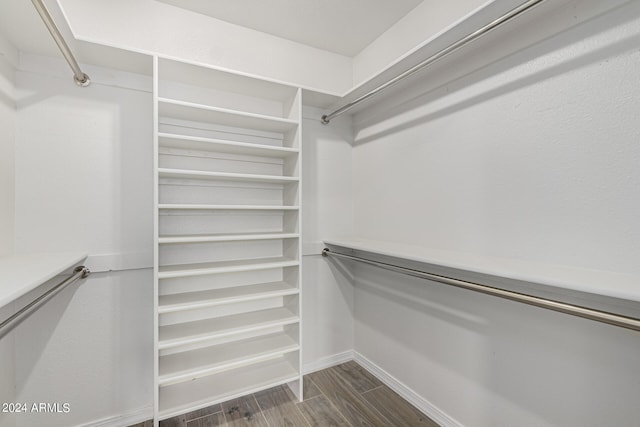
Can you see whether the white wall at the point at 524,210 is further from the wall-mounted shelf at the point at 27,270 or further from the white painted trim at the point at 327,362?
the wall-mounted shelf at the point at 27,270

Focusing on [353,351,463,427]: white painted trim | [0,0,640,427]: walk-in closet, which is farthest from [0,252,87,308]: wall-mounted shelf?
[353,351,463,427]: white painted trim

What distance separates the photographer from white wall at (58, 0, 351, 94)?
154 centimetres

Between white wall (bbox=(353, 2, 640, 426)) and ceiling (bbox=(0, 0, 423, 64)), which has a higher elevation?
ceiling (bbox=(0, 0, 423, 64))

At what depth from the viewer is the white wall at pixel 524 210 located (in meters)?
0.96

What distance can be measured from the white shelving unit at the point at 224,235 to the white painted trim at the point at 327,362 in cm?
27

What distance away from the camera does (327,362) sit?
2.20 m

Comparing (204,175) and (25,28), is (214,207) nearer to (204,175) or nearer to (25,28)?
(204,175)

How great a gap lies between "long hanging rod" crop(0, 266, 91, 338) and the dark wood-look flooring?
0.97m

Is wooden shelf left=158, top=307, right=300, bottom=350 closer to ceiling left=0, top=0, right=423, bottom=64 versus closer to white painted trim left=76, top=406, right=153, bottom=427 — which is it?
white painted trim left=76, top=406, right=153, bottom=427

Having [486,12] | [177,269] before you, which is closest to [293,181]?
[177,269]

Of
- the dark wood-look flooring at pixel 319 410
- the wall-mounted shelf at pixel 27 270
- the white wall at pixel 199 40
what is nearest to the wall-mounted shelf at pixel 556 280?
the dark wood-look flooring at pixel 319 410

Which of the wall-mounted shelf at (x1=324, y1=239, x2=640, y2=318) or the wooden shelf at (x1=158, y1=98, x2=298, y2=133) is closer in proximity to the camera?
the wall-mounted shelf at (x1=324, y1=239, x2=640, y2=318)

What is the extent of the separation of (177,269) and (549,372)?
1.86 metres

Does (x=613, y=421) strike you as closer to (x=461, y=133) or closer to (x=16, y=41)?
(x=461, y=133)
